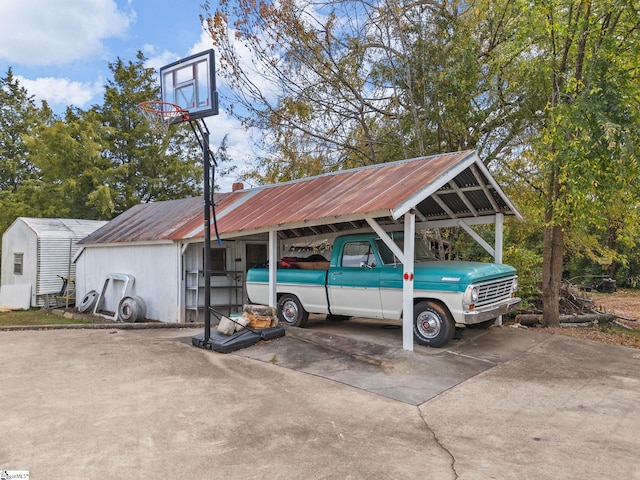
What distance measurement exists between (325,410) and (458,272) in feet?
11.8

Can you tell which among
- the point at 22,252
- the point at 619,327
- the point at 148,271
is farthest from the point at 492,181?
the point at 22,252

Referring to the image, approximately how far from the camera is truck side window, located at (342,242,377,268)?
9.14 meters

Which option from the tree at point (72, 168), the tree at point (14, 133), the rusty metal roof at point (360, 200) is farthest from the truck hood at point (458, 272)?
the tree at point (14, 133)

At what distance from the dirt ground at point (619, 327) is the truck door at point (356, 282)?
165 inches

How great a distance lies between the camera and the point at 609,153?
361 inches

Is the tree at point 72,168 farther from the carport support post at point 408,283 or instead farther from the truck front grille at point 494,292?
the truck front grille at point 494,292

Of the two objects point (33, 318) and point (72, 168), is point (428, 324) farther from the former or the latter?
point (72, 168)

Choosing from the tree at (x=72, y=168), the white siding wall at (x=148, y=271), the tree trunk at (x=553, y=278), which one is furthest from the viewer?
the tree at (x=72, y=168)

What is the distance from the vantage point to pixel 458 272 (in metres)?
7.77

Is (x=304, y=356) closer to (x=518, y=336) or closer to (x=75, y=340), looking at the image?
(x=518, y=336)

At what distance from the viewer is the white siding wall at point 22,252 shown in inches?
725

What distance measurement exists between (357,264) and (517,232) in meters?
7.69

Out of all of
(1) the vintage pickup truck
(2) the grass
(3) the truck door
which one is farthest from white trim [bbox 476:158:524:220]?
(2) the grass

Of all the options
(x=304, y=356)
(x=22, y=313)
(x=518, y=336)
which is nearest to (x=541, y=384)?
(x=518, y=336)
